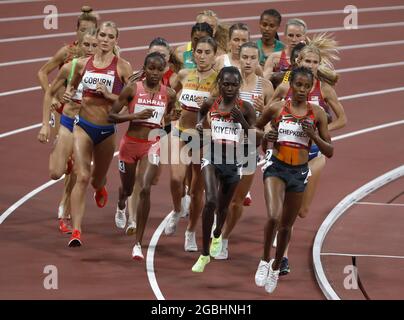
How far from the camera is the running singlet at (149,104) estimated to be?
1308cm

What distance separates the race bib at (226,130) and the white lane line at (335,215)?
1.54 meters

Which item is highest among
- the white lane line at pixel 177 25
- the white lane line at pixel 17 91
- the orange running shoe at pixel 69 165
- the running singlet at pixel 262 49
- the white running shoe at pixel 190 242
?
the white lane line at pixel 177 25

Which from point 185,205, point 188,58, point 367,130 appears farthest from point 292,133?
point 367,130

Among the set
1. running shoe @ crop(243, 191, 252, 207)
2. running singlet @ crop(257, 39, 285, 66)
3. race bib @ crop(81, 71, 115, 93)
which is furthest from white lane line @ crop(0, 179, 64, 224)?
running singlet @ crop(257, 39, 285, 66)

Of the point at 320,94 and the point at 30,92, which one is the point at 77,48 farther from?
the point at 30,92

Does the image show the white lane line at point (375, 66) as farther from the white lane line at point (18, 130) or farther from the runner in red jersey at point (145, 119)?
the runner in red jersey at point (145, 119)

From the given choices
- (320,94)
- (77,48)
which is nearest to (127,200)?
(77,48)

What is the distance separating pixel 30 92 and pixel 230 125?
25.2 feet

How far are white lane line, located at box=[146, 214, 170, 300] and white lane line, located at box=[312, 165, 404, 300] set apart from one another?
4.97 feet

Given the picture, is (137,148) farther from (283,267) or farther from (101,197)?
(283,267)

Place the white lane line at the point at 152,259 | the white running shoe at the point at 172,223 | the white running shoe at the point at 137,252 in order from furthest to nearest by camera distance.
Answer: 1. the white running shoe at the point at 172,223
2. the white running shoe at the point at 137,252
3. the white lane line at the point at 152,259

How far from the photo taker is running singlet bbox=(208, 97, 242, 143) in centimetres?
1254

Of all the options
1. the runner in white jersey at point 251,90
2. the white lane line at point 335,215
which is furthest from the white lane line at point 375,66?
the runner in white jersey at point 251,90

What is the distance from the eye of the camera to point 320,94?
12.9 meters
